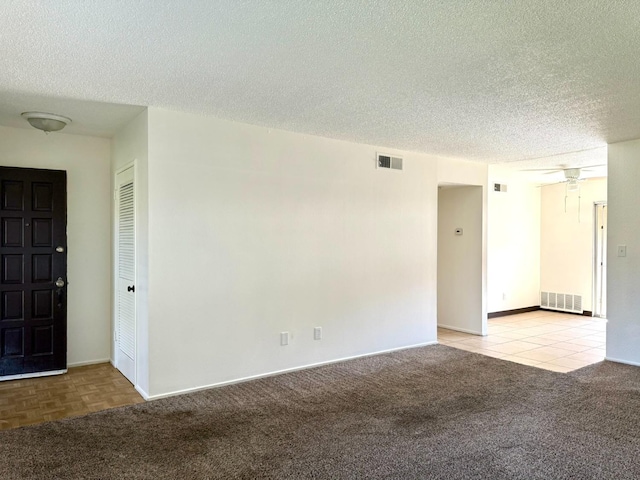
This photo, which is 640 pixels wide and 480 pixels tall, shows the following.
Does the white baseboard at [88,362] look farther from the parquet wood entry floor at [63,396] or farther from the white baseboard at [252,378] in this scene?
the white baseboard at [252,378]

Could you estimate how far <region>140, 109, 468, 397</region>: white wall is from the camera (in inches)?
153

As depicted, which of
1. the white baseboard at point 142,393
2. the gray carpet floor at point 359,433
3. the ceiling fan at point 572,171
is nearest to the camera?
the gray carpet floor at point 359,433

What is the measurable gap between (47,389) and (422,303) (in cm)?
418

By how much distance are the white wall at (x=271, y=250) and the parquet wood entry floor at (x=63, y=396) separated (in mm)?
428

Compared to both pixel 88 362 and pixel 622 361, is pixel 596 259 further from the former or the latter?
pixel 88 362

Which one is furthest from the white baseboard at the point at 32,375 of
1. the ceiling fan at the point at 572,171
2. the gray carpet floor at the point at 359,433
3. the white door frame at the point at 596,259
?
the white door frame at the point at 596,259

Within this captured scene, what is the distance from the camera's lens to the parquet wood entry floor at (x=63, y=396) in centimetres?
345

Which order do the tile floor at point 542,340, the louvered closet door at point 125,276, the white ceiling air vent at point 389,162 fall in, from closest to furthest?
1. the louvered closet door at point 125,276
2. the tile floor at point 542,340
3. the white ceiling air vent at point 389,162

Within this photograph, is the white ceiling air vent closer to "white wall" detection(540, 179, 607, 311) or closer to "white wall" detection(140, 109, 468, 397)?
"white wall" detection(140, 109, 468, 397)

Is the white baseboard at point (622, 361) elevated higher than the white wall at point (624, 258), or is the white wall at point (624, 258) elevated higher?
the white wall at point (624, 258)

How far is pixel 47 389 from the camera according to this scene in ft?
13.3

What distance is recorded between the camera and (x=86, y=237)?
4.83 meters

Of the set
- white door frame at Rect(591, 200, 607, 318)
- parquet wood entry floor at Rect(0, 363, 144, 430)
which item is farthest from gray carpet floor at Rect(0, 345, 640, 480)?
white door frame at Rect(591, 200, 607, 318)

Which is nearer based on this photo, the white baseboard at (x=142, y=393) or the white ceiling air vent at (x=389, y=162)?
the white baseboard at (x=142, y=393)
